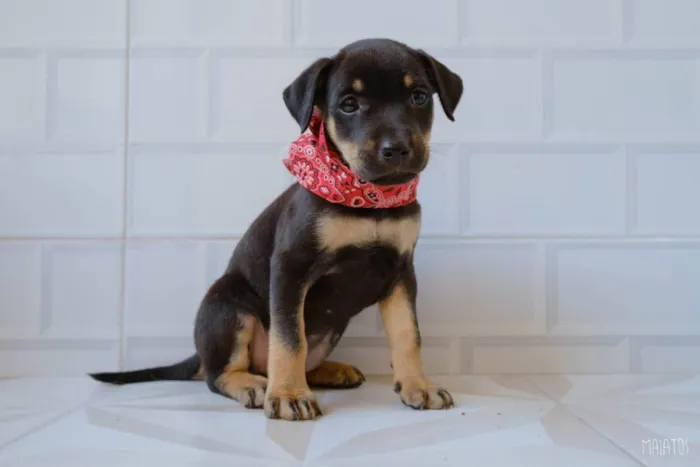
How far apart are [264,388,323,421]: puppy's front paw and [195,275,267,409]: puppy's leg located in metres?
0.20

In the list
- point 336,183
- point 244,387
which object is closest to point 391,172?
point 336,183

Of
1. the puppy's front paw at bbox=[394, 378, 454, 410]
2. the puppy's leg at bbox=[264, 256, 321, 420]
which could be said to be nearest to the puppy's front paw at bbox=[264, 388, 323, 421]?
the puppy's leg at bbox=[264, 256, 321, 420]

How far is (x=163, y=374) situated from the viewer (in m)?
2.06

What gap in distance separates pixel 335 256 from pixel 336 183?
185 millimetres

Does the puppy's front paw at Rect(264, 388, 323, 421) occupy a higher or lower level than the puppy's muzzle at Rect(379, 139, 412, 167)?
lower

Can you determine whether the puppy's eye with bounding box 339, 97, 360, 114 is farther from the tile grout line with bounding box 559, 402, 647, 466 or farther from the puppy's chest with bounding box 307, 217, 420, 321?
the tile grout line with bounding box 559, 402, 647, 466

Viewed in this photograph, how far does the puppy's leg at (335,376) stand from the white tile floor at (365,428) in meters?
0.05

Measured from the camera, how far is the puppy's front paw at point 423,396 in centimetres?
165

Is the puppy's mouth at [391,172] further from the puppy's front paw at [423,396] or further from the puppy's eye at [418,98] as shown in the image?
the puppy's front paw at [423,396]

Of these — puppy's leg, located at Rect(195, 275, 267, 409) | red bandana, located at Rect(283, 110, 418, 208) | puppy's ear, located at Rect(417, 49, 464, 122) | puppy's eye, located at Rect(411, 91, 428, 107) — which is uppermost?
puppy's ear, located at Rect(417, 49, 464, 122)

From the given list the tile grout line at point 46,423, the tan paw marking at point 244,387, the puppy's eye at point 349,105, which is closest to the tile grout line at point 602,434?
the tan paw marking at point 244,387

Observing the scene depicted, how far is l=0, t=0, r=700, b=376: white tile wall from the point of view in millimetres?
2211

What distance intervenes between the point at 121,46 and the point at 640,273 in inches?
75.8

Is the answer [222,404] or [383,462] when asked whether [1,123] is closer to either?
[222,404]
